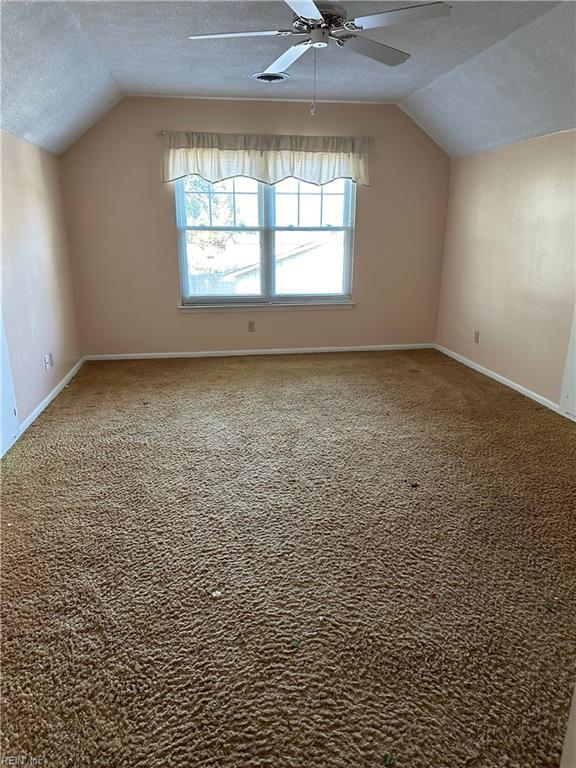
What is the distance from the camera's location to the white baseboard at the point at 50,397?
3474mm

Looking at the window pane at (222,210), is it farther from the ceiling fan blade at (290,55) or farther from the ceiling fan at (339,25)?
the ceiling fan at (339,25)

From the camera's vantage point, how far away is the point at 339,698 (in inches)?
60.2

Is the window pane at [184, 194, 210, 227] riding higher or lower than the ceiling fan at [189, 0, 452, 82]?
lower

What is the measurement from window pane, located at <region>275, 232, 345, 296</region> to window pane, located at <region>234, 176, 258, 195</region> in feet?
1.67

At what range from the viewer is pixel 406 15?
2197 millimetres

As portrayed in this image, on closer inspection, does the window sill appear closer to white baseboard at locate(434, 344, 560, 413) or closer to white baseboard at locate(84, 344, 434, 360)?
white baseboard at locate(84, 344, 434, 360)

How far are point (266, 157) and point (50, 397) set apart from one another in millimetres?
2962

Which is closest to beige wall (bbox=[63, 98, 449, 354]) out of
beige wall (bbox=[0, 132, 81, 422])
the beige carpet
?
beige wall (bbox=[0, 132, 81, 422])

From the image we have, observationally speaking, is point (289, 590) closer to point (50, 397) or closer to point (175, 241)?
point (50, 397)

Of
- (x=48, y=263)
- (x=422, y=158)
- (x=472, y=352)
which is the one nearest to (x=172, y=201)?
(x=48, y=263)

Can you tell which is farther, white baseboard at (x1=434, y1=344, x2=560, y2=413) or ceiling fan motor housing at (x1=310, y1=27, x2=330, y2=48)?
white baseboard at (x1=434, y1=344, x2=560, y2=413)

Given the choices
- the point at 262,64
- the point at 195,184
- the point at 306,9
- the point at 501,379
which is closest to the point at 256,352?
the point at 195,184

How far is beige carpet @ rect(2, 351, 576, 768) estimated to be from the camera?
143 cm

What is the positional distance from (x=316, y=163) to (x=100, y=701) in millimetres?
4641
